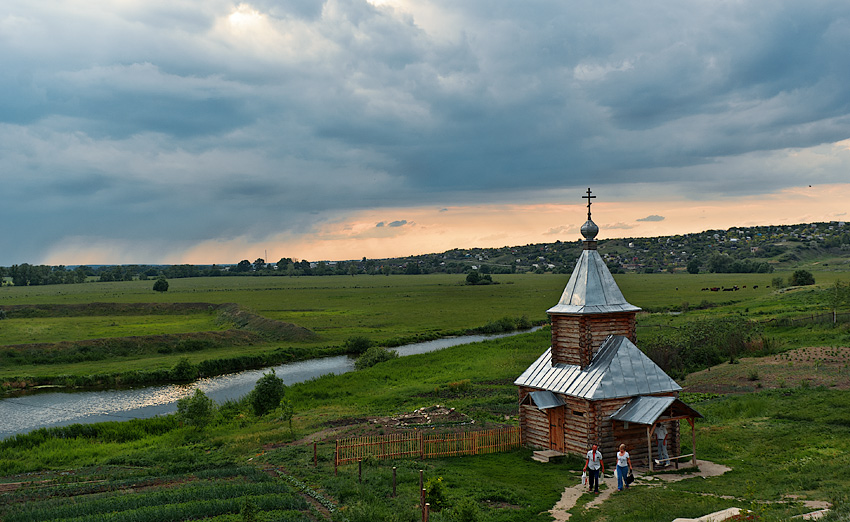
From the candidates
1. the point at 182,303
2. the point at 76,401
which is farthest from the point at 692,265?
the point at 76,401

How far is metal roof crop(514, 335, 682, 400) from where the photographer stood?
21688mm

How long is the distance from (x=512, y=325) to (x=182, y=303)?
55.1 meters

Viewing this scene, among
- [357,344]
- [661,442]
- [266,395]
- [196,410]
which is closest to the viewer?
[661,442]

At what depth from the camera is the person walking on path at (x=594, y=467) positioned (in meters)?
18.7

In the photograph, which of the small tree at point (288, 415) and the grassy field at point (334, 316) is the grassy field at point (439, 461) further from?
the grassy field at point (334, 316)

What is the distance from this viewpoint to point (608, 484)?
64.2ft

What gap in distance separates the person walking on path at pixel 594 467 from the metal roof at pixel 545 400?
360cm

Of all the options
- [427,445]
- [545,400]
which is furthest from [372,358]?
[545,400]

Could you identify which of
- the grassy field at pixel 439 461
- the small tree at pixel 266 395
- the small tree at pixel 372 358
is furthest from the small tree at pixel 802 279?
the small tree at pixel 266 395

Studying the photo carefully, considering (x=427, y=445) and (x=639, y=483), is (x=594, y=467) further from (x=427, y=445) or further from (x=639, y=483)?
(x=427, y=445)

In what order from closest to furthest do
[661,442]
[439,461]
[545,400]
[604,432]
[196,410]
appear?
[604,432], [661,442], [439,461], [545,400], [196,410]

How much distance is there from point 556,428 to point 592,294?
537 centimetres

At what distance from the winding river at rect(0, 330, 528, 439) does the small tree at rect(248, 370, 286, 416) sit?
30.4 ft

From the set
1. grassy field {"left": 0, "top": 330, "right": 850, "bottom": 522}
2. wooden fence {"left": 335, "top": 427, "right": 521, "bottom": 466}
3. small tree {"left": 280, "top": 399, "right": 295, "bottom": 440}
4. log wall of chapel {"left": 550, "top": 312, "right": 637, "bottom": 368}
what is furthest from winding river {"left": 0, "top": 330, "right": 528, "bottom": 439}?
log wall of chapel {"left": 550, "top": 312, "right": 637, "bottom": 368}
